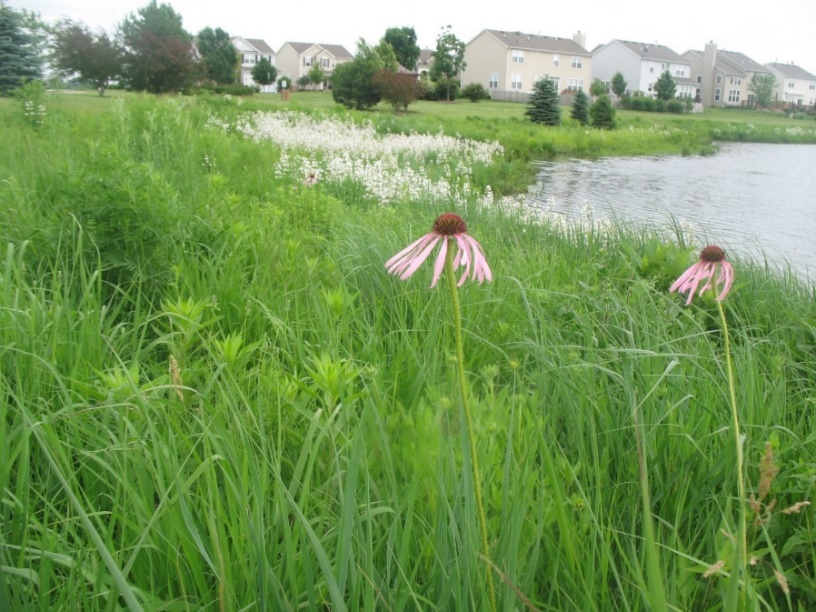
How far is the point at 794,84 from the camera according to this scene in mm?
84500

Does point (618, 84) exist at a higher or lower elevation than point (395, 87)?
→ higher

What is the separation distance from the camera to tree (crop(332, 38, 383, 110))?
34.2 metres

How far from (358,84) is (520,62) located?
3500cm

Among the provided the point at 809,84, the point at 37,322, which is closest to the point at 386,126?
the point at 37,322

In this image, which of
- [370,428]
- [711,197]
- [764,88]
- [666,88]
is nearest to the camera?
[370,428]

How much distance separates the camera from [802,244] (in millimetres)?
8305

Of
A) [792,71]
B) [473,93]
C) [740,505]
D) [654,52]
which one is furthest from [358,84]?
[792,71]

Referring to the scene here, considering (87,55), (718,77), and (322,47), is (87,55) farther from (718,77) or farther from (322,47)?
(718,77)

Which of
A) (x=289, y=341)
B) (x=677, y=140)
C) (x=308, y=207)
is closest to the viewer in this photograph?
(x=289, y=341)

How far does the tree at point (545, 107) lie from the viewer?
1242 inches

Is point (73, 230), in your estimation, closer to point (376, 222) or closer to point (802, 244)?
point (376, 222)

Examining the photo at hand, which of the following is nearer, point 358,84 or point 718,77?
point 358,84

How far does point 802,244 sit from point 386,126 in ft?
42.6

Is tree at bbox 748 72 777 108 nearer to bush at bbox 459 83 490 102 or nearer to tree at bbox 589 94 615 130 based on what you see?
bush at bbox 459 83 490 102
